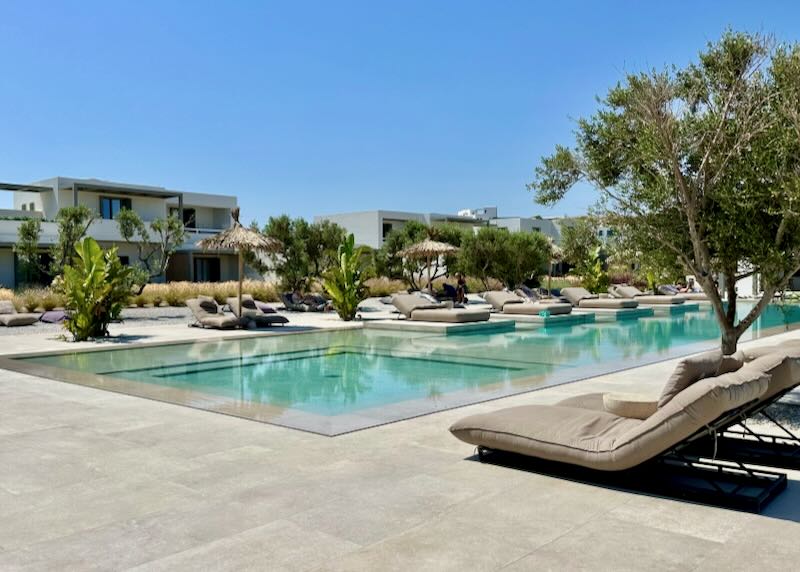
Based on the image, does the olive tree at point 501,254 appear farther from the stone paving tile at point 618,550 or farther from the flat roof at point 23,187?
the stone paving tile at point 618,550

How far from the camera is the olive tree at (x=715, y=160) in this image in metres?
6.48

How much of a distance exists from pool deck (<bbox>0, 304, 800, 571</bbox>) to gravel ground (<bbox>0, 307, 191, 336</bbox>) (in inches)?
502

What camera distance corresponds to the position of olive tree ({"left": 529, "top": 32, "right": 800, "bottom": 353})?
6.48 m

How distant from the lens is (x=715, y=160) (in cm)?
684

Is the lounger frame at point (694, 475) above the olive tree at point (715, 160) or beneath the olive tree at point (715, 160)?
beneath

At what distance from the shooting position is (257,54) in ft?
71.2

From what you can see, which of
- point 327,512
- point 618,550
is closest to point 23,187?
point 327,512

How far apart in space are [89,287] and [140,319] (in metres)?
6.55

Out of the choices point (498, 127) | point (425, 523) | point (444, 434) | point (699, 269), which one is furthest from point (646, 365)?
point (498, 127)

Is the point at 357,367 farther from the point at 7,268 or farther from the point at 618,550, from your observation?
the point at 7,268

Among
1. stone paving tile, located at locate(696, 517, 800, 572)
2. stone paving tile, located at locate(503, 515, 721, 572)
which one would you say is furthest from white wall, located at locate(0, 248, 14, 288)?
stone paving tile, located at locate(696, 517, 800, 572)

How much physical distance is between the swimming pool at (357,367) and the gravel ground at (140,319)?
5.19 m

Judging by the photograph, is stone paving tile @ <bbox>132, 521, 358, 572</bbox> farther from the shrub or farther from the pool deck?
the shrub

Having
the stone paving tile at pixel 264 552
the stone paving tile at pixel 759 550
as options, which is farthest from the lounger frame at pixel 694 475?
the stone paving tile at pixel 264 552
